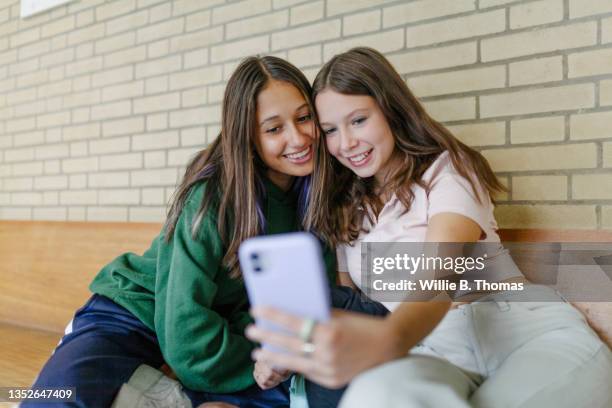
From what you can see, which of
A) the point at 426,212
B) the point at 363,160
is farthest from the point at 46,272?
the point at 426,212

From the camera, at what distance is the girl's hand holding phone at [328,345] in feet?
2.40

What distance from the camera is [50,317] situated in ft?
8.39

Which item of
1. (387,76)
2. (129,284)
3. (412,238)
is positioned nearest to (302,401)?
(412,238)

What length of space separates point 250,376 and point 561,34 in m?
1.24

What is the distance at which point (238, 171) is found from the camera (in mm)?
1517

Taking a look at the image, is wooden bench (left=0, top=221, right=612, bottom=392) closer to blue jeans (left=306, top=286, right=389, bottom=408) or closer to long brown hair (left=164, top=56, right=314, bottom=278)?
long brown hair (left=164, top=56, right=314, bottom=278)

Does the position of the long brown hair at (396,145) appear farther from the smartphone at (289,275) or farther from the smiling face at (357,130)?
the smartphone at (289,275)

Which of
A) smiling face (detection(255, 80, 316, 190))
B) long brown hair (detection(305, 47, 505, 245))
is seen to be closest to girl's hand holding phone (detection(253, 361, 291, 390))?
long brown hair (detection(305, 47, 505, 245))

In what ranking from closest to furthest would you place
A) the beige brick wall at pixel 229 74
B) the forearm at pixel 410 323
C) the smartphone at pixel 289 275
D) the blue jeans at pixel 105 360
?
the smartphone at pixel 289 275
the forearm at pixel 410 323
the blue jeans at pixel 105 360
the beige brick wall at pixel 229 74

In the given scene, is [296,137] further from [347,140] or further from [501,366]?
[501,366]

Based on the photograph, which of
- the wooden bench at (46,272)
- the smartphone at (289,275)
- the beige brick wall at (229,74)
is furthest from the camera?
the wooden bench at (46,272)

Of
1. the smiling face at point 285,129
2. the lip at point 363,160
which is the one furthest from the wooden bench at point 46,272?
the lip at point 363,160

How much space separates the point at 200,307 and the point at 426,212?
0.57 m

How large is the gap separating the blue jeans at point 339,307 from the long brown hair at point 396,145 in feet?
0.59
